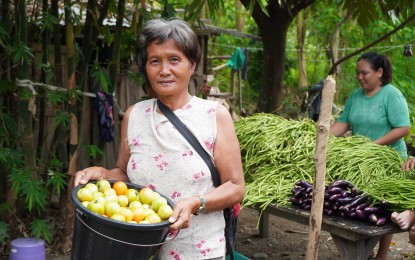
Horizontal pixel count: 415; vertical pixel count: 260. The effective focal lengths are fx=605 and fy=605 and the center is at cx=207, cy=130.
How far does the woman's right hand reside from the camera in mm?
2406

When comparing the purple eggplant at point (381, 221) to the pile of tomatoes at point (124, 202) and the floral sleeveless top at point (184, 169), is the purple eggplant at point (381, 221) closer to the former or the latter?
the floral sleeveless top at point (184, 169)

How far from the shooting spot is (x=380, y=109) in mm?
5250

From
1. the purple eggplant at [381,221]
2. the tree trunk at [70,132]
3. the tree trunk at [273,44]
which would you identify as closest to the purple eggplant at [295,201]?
the purple eggplant at [381,221]

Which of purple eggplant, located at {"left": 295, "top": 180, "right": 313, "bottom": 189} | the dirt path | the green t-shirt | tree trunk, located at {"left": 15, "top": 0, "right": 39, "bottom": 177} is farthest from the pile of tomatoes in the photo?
the dirt path

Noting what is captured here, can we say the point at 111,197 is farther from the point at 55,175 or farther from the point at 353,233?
the point at 55,175

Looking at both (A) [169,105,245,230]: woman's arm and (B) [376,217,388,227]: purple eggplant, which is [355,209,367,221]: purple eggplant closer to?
(B) [376,217,388,227]: purple eggplant

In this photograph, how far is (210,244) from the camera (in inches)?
93.3

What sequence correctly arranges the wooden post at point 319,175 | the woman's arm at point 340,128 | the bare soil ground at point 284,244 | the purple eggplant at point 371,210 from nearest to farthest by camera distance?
the wooden post at point 319,175, the purple eggplant at point 371,210, the woman's arm at point 340,128, the bare soil ground at point 284,244

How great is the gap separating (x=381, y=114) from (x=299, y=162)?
3.08ft

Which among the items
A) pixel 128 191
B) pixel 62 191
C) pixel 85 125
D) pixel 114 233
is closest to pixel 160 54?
pixel 128 191

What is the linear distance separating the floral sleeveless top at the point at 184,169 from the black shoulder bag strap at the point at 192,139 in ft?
0.05

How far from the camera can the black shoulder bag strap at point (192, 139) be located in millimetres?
2318

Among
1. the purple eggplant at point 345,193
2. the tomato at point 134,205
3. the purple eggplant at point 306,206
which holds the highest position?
the tomato at point 134,205

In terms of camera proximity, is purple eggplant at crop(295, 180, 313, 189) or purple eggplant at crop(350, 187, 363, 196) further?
purple eggplant at crop(295, 180, 313, 189)
